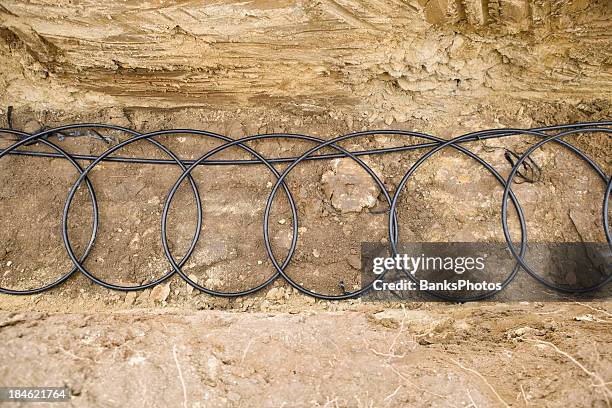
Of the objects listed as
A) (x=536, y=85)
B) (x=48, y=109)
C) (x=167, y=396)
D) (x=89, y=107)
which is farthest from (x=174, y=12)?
(x=536, y=85)

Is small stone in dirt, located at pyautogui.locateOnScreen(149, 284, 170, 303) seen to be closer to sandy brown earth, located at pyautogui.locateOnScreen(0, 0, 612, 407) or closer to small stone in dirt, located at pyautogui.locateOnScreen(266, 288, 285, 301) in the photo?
sandy brown earth, located at pyautogui.locateOnScreen(0, 0, 612, 407)

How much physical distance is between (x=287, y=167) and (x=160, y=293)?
46.5 inches

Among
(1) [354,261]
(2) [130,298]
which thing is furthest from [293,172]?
(2) [130,298]

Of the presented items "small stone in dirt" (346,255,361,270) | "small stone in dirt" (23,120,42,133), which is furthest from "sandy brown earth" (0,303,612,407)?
"small stone in dirt" (23,120,42,133)

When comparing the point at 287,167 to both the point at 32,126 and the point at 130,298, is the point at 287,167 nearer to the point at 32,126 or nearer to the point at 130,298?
the point at 130,298

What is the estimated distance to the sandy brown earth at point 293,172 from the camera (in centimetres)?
229

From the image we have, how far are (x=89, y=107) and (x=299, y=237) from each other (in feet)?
5.96

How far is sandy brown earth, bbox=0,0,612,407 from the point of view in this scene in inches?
90.4

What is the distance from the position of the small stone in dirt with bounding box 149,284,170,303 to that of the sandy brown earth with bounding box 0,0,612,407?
0.01m

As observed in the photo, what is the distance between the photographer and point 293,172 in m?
3.43

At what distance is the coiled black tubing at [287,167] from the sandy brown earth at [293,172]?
0.07m

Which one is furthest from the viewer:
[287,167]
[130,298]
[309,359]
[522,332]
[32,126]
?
[32,126]

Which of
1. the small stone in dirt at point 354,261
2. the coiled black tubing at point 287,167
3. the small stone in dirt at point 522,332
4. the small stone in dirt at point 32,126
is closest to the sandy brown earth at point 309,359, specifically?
the small stone in dirt at point 522,332

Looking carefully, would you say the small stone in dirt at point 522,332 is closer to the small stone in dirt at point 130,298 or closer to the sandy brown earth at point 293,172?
the sandy brown earth at point 293,172
